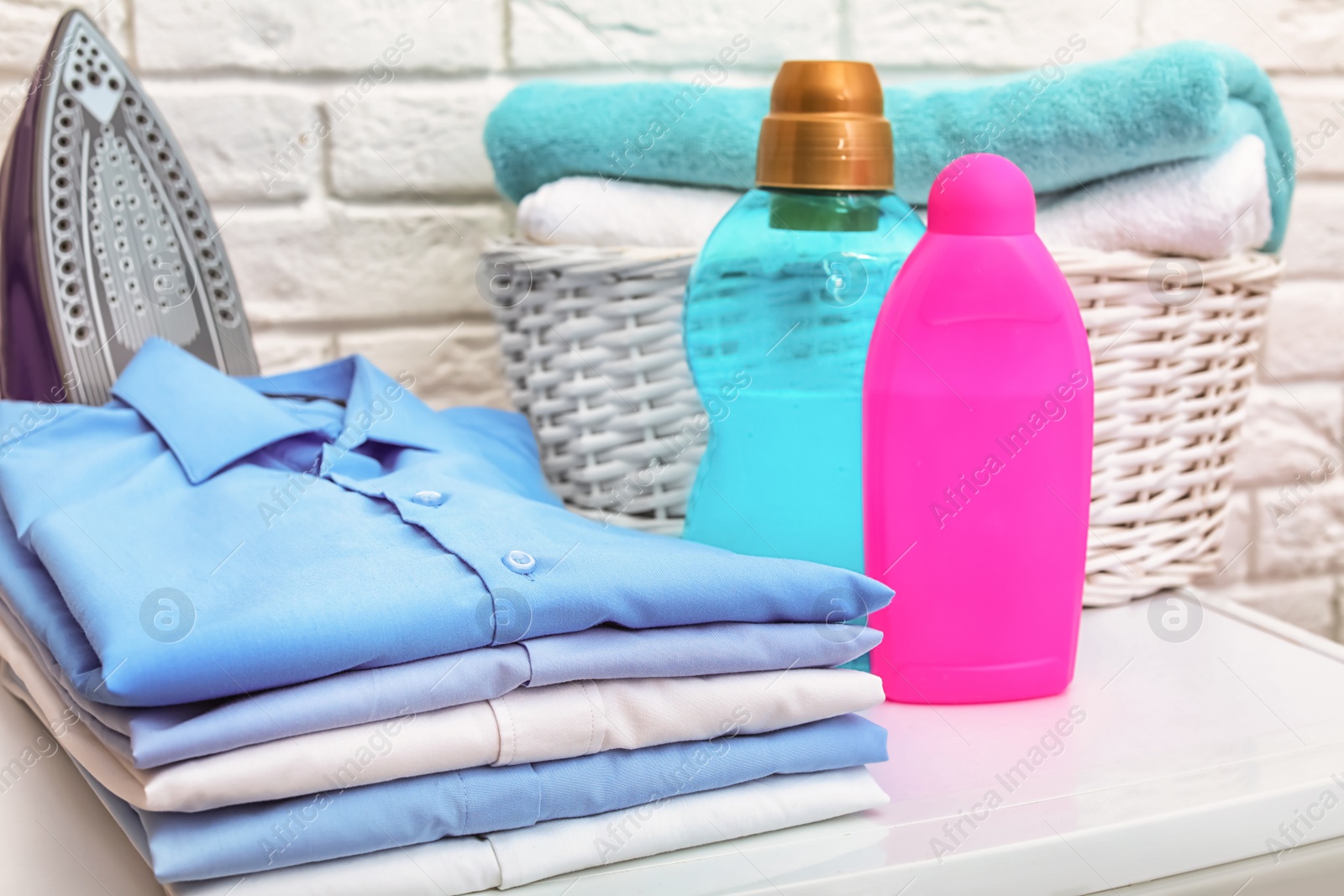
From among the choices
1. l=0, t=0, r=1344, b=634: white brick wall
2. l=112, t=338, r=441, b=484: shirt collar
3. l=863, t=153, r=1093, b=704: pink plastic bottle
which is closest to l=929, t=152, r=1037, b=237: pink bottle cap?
l=863, t=153, r=1093, b=704: pink plastic bottle

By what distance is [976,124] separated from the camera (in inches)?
21.5

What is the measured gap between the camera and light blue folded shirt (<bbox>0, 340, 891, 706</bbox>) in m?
0.32

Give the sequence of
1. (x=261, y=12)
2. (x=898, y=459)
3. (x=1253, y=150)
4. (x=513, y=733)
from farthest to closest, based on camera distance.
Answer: (x=261, y=12), (x=1253, y=150), (x=898, y=459), (x=513, y=733)

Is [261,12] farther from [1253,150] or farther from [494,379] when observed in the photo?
[1253,150]

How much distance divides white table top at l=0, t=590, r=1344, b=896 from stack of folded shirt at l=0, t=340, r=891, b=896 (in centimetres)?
2

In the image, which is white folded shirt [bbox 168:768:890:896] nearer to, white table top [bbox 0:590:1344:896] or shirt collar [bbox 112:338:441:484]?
white table top [bbox 0:590:1344:896]

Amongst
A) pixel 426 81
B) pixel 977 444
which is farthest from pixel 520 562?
pixel 426 81

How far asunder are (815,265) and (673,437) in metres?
0.14

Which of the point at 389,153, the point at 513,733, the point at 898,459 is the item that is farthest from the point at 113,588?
the point at 389,153

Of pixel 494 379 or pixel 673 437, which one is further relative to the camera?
pixel 494 379

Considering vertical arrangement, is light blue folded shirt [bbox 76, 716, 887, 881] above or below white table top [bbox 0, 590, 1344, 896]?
above

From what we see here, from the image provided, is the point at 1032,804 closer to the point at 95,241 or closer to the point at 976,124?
the point at 976,124

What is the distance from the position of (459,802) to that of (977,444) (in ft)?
0.77

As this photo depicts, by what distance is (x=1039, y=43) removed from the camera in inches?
32.5
